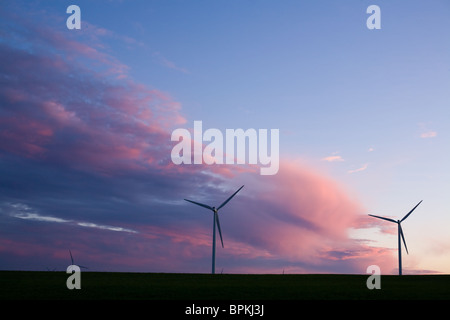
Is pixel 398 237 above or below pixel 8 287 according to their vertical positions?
above

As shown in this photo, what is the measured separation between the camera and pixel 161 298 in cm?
5981

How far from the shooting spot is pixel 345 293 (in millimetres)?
66438

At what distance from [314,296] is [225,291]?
40.3 feet
